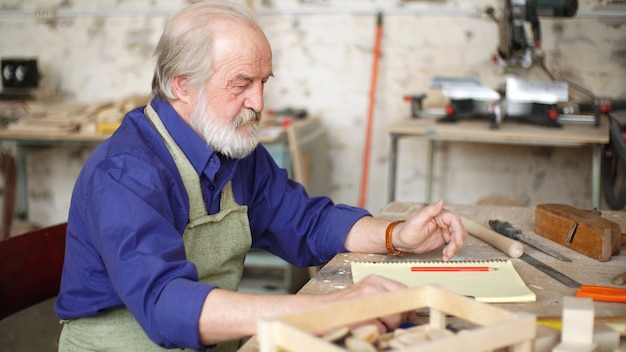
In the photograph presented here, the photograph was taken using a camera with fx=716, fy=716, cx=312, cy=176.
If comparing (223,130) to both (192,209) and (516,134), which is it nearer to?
(192,209)

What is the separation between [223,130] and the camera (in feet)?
5.73

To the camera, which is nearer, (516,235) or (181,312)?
(181,312)

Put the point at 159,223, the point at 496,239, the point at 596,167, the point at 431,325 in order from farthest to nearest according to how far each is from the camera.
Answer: the point at 596,167 → the point at 496,239 → the point at 159,223 → the point at 431,325

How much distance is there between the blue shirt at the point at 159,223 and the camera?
131cm

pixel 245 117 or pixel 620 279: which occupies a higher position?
pixel 245 117

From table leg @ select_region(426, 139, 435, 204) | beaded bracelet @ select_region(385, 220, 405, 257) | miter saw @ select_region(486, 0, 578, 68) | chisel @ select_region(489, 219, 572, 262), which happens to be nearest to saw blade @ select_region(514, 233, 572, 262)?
chisel @ select_region(489, 219, 572, 262)

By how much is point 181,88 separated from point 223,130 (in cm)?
15

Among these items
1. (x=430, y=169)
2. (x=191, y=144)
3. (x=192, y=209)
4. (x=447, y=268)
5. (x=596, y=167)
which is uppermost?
(x=191, y=144)

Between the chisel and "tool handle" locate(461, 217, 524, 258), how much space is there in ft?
0.16

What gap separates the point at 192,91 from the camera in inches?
69.4

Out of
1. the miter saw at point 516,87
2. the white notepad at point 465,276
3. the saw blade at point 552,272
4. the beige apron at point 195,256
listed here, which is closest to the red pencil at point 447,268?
the white notepad at point 465,276

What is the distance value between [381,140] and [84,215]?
324 cm

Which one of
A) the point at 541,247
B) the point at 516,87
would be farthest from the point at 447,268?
the point at 516,87

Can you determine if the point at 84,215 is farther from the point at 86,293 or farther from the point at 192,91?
the point at 192,91
